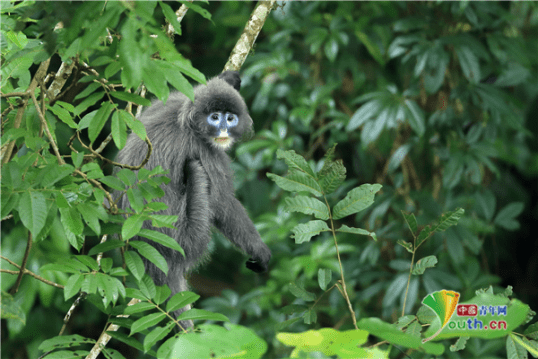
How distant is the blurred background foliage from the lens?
11.0ft

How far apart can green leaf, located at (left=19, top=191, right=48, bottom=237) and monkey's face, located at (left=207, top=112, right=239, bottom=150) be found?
107cm

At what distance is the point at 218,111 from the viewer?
2262 mm

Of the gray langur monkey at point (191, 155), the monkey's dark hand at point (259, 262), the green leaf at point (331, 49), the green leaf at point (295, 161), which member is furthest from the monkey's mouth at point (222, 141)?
the green leaf at point (331, 49)

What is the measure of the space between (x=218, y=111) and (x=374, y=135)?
135 centimetres

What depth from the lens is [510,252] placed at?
525 centimetres

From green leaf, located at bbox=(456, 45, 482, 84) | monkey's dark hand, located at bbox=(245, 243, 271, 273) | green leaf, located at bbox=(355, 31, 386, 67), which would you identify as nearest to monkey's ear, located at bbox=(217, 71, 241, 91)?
monkey's dark hand, located at bbox=(245, 243, 271, 273)

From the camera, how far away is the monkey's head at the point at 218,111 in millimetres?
2215

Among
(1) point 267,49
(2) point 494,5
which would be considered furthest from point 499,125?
(1) point 267,49

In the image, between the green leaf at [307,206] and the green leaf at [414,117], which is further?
the green leaf at [414,117]

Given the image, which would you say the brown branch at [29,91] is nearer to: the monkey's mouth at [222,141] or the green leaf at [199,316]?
the green leaf at [199,316]

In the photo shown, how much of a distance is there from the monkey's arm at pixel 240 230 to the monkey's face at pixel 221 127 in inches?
11.1

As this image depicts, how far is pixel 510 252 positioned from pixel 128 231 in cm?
489

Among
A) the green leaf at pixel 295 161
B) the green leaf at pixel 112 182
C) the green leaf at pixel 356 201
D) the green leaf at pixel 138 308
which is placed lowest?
the green leaf at pixel 138 308

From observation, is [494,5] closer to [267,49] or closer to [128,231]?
[267,49]
